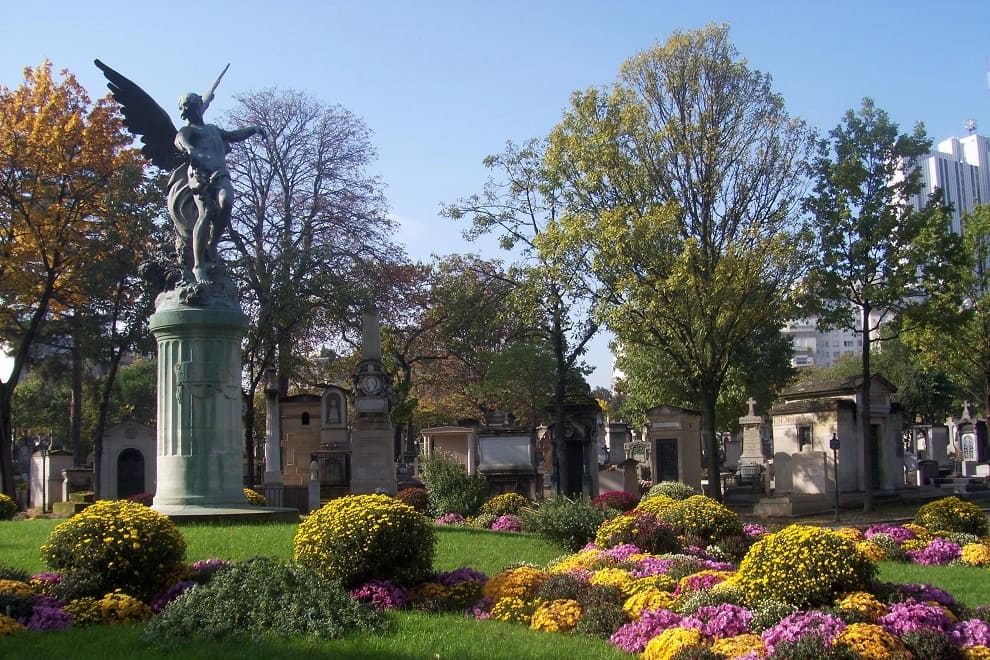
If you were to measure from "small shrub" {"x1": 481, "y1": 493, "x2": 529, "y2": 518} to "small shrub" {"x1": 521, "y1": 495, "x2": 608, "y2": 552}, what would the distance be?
5.58m

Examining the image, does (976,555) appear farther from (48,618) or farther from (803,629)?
(48,618)

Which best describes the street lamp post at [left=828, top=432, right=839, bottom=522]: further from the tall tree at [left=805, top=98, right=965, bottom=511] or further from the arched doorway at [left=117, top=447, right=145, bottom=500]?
the arched doorway at [left=117, top=447, right=145, bottom=500]

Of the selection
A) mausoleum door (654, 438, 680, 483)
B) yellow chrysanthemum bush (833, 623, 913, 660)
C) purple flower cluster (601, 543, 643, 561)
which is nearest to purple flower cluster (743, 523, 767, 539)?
purple flower cluster (601, 543, 643, 561)

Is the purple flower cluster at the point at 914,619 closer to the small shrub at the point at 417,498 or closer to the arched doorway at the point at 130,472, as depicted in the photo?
the small shrub at the point at 417,498

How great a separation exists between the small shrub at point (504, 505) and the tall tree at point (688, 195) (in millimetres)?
5023

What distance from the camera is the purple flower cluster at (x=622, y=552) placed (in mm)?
12087

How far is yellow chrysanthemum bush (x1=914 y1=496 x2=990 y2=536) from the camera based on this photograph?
1677 centimetres

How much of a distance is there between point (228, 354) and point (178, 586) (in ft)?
20.9

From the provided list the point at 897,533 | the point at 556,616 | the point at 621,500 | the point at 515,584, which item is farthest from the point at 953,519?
the point at 556,616

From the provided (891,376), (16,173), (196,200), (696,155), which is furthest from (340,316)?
(891,376)

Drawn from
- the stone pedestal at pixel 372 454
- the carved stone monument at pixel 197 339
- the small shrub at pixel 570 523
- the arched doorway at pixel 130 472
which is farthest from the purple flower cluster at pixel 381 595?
the arched doorway at pixel 130 472

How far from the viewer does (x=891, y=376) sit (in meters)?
62.8

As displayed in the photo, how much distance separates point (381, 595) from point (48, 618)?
9.88 ft

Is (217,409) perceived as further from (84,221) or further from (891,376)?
(891,376)
